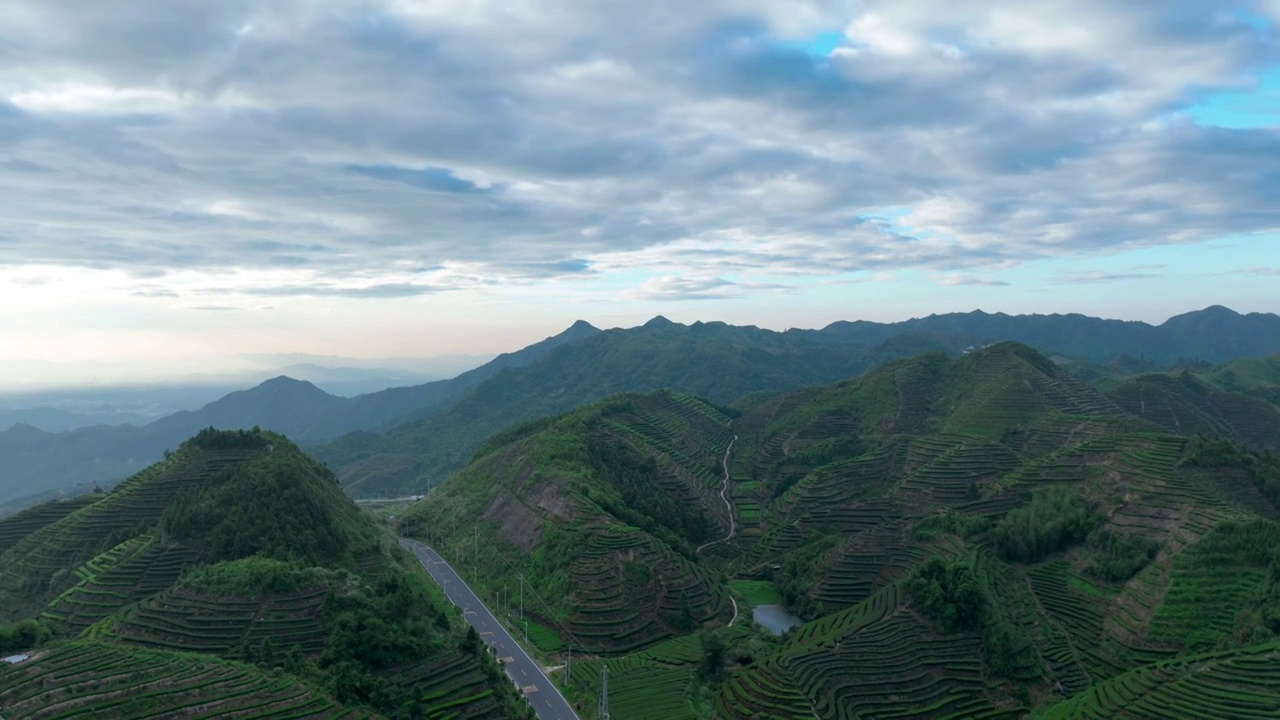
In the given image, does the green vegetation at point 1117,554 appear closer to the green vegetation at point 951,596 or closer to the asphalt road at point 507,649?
the green vegetation at point 951,596

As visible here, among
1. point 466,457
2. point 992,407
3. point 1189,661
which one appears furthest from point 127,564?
point 466,457

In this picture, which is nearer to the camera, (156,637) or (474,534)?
(156,637)

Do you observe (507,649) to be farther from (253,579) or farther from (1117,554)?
(1117,554)

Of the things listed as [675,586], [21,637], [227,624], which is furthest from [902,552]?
[21,637]

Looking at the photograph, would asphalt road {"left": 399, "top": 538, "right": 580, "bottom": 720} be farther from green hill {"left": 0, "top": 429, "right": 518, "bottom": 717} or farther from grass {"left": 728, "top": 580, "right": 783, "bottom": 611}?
grass {"left": 728, "top": 580, "right": 783, "bottom": 611}

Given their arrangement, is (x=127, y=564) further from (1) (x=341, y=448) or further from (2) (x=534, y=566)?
(1) (x=341, y=448)

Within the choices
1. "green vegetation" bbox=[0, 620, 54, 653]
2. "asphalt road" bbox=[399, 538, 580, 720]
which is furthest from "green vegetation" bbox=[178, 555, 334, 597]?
"asphalt road" bbox=[399, 538, 580, 720]
